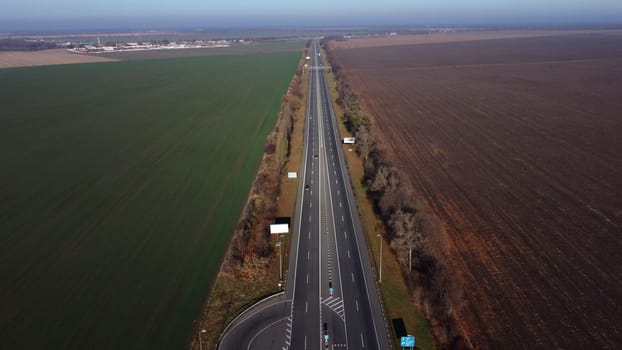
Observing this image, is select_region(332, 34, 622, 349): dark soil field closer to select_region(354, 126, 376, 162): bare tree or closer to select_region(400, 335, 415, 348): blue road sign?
select_region(354, 126, 376, 162): bare tree

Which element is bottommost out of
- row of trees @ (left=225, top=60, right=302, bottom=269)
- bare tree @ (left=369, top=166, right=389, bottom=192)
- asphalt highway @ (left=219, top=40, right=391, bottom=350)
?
asphalt highway @ (left=219, top=40, right=391, bottom=350)

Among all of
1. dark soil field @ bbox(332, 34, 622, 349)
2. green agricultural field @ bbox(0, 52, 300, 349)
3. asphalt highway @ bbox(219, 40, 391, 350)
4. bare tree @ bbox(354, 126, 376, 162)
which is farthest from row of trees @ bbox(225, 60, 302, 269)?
dark soil field @ bbox(332, 34, 622, 349)

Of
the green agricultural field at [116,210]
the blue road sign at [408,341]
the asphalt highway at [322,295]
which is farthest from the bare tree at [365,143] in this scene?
the blue road sign at [408,341]

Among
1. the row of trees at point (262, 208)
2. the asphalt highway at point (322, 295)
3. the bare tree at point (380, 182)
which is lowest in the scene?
the asphalt highway at point (322, 295)

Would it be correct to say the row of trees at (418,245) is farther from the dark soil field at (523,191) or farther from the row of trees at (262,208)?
the row of trees at (262,208)

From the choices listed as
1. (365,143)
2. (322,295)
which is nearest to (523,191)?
(365,143)

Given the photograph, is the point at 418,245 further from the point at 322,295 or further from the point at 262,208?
the point at 262,208

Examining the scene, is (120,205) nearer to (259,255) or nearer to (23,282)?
(23,282)
